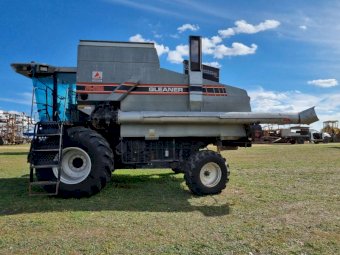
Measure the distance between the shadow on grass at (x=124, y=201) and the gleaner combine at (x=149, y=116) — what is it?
59cm

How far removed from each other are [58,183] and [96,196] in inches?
36.7

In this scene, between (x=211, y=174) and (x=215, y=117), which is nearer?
(x=215, y=117)

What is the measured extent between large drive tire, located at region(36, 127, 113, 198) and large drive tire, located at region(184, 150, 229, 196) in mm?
1908

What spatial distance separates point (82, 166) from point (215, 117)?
3380mm

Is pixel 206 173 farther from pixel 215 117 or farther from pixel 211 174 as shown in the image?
pixel 215 117

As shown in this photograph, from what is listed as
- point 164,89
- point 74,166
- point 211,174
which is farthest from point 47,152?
point 211,174

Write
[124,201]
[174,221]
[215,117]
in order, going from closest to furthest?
[174,221] < [124,201] < [215,117]

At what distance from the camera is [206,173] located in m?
8.93

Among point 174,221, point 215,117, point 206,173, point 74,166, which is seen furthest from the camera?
point 206,173

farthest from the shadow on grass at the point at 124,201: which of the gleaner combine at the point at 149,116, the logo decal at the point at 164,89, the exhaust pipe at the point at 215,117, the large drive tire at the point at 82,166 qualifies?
the logo decal at the point at 164,89

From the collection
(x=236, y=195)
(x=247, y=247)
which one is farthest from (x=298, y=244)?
(x=236, y=195)

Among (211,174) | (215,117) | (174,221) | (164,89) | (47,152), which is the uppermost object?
(164,89)

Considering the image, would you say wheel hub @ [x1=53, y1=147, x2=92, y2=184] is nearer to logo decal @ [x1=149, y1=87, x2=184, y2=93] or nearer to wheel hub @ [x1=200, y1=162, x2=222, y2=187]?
logo decal @ [x1=149, y1=87, x2=184, y2=93]

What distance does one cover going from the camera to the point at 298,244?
5.12 metres
